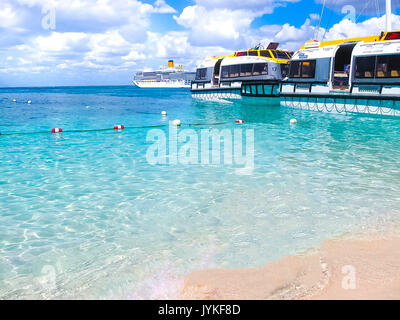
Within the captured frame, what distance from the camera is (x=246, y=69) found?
3275 cm

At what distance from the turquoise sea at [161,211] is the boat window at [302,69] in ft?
40.3

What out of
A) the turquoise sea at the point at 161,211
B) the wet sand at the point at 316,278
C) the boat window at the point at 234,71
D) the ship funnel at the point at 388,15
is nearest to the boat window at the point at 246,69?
the boat window at the point at 234,71

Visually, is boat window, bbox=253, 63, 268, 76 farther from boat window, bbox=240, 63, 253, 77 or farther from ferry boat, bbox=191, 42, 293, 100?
boat window, bbox=240, 63, 253, 77

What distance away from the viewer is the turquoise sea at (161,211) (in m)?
4.70

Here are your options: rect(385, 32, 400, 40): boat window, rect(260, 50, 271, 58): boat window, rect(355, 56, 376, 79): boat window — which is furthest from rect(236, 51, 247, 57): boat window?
rect(385, 32, 400, 40): boat window

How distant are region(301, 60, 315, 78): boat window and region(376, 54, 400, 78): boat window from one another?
4.81 m

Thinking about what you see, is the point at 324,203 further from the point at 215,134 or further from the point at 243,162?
the point at 215,134

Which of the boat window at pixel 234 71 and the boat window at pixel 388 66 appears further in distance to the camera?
the boat window at pixel 234 71

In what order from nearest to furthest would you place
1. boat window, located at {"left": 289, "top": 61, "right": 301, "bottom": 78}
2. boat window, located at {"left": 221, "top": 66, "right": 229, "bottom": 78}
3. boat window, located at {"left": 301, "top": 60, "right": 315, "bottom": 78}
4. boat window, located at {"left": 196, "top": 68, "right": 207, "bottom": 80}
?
boat window, located at {"left": 301, "top": 60, "right": 315, "bottom": 78} → boat window, located at {"left": 289, "top": 61, "right": 301, "bottom": 78} → boat window, located at {"left": 221, "top": 66, "right": 229, "bottom": 78} → boat window, located at {"left": 196, "top": 68, "right": 207, "bottom": 80}

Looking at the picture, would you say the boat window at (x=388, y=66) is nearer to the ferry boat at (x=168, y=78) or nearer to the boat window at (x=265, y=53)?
the boat window at (x=265, y=53)

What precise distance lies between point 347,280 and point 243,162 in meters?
6.67

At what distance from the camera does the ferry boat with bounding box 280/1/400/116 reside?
62.4 ft

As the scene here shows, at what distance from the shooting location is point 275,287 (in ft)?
13.6

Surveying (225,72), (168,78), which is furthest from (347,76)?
(168,78)
